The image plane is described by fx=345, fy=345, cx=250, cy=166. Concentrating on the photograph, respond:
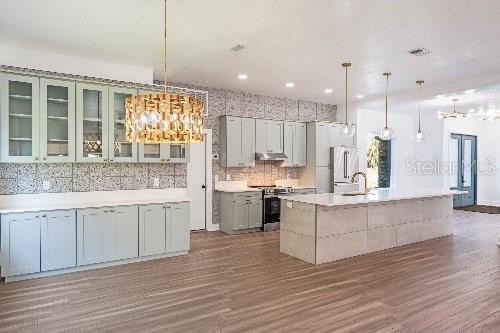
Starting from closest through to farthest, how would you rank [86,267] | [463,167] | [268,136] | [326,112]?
1. [86,267]
2. [268,136]
3. [326,112]
4. [463,167]

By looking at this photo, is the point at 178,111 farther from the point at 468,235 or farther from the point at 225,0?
the point at 468,235

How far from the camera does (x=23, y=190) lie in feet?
15.3

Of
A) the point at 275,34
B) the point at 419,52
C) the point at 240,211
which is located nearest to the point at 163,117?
the point at 275,34

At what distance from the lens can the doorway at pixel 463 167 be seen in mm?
10977

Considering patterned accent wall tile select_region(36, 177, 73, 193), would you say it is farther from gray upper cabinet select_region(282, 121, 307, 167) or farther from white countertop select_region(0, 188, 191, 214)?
gray upper cabinet select_region(282, 121, 307, 167)

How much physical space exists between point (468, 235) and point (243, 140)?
191 inches

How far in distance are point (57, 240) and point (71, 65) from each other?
8.17 ft

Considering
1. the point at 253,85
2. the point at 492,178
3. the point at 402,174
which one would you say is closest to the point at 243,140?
the point at 253,85

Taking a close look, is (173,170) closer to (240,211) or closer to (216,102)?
(240,211)

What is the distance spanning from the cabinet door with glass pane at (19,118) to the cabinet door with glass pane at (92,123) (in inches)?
19.6

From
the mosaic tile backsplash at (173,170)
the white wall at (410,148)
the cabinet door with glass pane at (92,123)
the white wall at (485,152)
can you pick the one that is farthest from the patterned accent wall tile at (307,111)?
the white wall at (485,152)

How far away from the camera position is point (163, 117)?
2514mm

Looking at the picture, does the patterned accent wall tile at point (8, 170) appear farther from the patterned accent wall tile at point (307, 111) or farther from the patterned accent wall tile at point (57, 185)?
the patterned accent wall tile at point (307, 111)

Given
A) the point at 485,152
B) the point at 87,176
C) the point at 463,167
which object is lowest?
A: the point at 87,176
